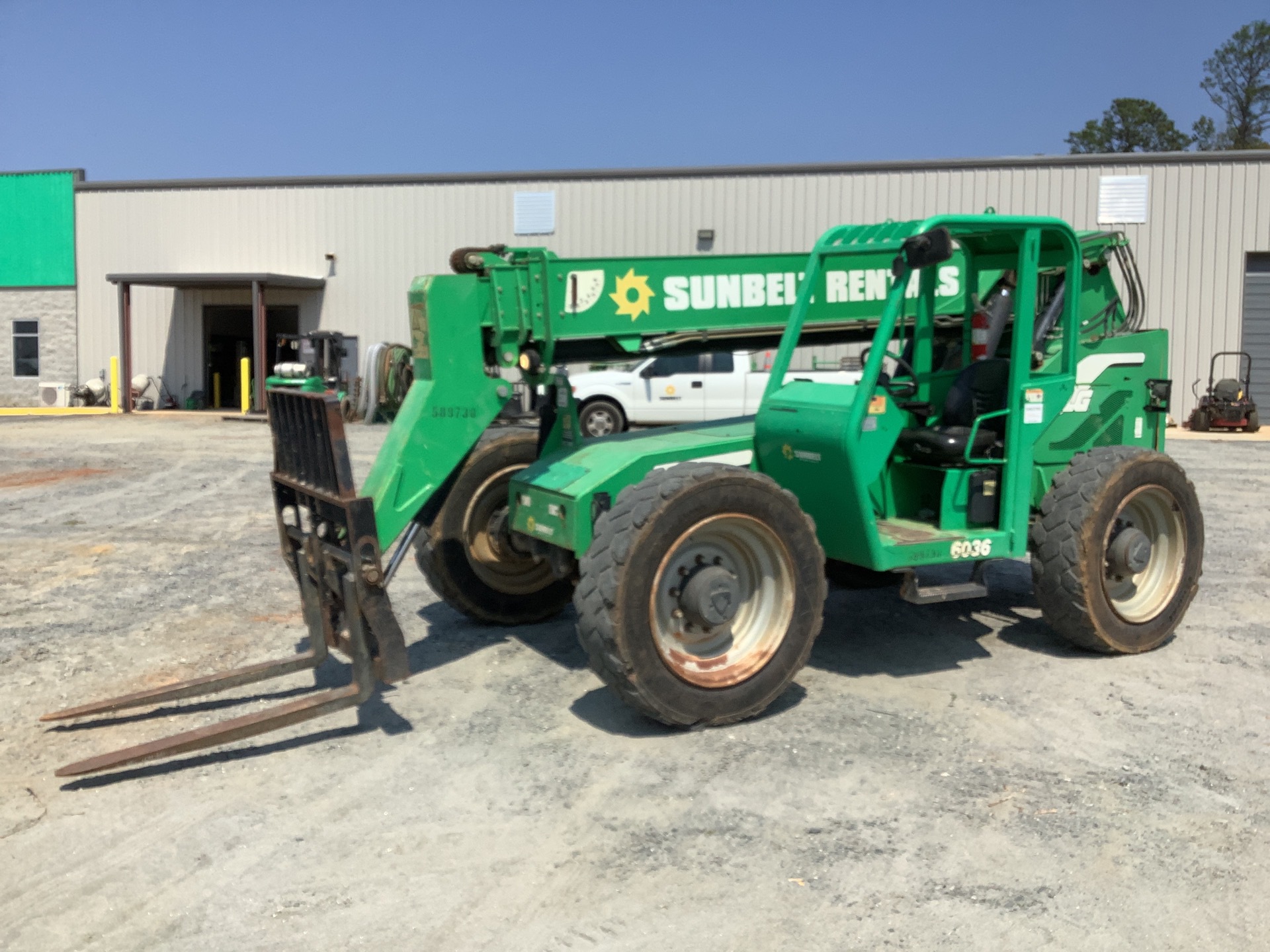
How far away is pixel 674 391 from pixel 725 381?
98 centimetres

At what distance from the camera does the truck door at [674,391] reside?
21.3 metres

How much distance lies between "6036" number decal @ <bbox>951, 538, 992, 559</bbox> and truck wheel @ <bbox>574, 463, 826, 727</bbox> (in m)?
0.90

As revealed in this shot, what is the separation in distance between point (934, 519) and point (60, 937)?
15.3ft

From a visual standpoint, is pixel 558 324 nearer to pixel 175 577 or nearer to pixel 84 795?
pixel 84 795

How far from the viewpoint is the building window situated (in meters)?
31.6

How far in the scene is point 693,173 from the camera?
88.6ft

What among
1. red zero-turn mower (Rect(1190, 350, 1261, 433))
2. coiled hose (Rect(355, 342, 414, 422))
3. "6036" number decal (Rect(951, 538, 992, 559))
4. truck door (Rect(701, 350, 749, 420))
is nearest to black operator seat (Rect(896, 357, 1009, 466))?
"6036" number decal (Rect(951, 538, 992, 559))

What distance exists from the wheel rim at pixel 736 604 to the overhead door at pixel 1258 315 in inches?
918

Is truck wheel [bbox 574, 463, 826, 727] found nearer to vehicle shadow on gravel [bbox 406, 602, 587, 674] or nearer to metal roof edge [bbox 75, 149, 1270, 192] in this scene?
vehicle shadow on gravel [bbox 406, 602, 587, 674]

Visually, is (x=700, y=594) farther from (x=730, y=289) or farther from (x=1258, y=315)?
(x=1258, y=315)

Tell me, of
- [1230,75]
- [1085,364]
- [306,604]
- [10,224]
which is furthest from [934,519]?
[1230,75]

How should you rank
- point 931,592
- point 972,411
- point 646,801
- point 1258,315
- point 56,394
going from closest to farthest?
point 646,801 < point 931,592 < point 972,411 < point 1258,315 < point 56,394

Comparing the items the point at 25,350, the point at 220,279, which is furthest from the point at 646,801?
the point at 25,350

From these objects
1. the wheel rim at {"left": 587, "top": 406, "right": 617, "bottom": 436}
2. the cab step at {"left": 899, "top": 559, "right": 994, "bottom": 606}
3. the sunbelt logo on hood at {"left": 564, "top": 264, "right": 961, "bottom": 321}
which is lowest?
the cab step at {"left": 899, "top": 559, "right": 994, "bottom": 606}
